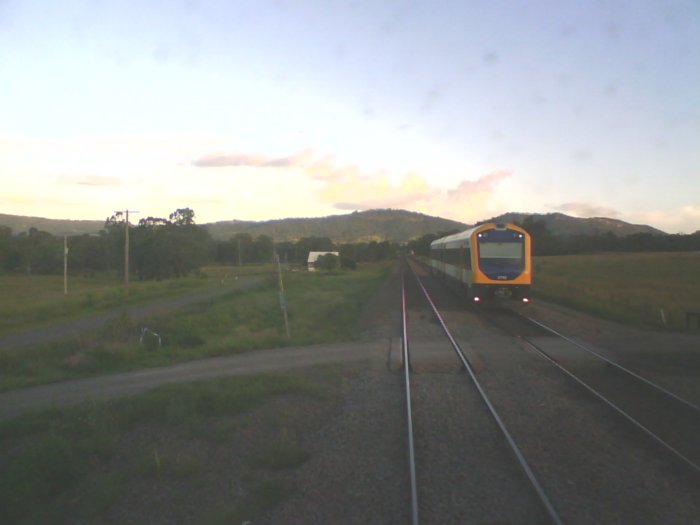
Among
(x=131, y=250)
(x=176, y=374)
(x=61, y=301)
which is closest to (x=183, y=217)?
(x=131, y=250)

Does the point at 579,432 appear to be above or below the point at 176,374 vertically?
above

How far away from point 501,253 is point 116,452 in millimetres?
18078

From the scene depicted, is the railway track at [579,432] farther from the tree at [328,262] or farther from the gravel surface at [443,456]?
the tree at [328,262]

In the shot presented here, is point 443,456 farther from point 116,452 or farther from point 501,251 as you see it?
point 501,251

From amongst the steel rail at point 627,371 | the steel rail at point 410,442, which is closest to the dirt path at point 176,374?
the steel rail at point 410,442

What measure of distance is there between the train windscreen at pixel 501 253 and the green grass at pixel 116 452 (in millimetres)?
13522

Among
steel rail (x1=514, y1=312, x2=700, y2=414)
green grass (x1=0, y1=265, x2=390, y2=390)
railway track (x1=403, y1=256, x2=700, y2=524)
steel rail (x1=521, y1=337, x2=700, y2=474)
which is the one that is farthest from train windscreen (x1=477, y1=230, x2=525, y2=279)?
steel rail (x1=521, y1=337, x2=700, y2=474)

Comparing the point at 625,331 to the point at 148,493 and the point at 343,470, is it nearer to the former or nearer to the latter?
the point at 343,470

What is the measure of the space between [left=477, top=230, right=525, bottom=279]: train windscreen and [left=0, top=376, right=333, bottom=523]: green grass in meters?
13.5

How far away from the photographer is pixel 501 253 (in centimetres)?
2384

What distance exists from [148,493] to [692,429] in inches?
279

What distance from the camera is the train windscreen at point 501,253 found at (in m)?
23.5

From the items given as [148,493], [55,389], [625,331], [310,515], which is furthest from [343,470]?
[625,331]

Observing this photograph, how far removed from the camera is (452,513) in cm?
575
